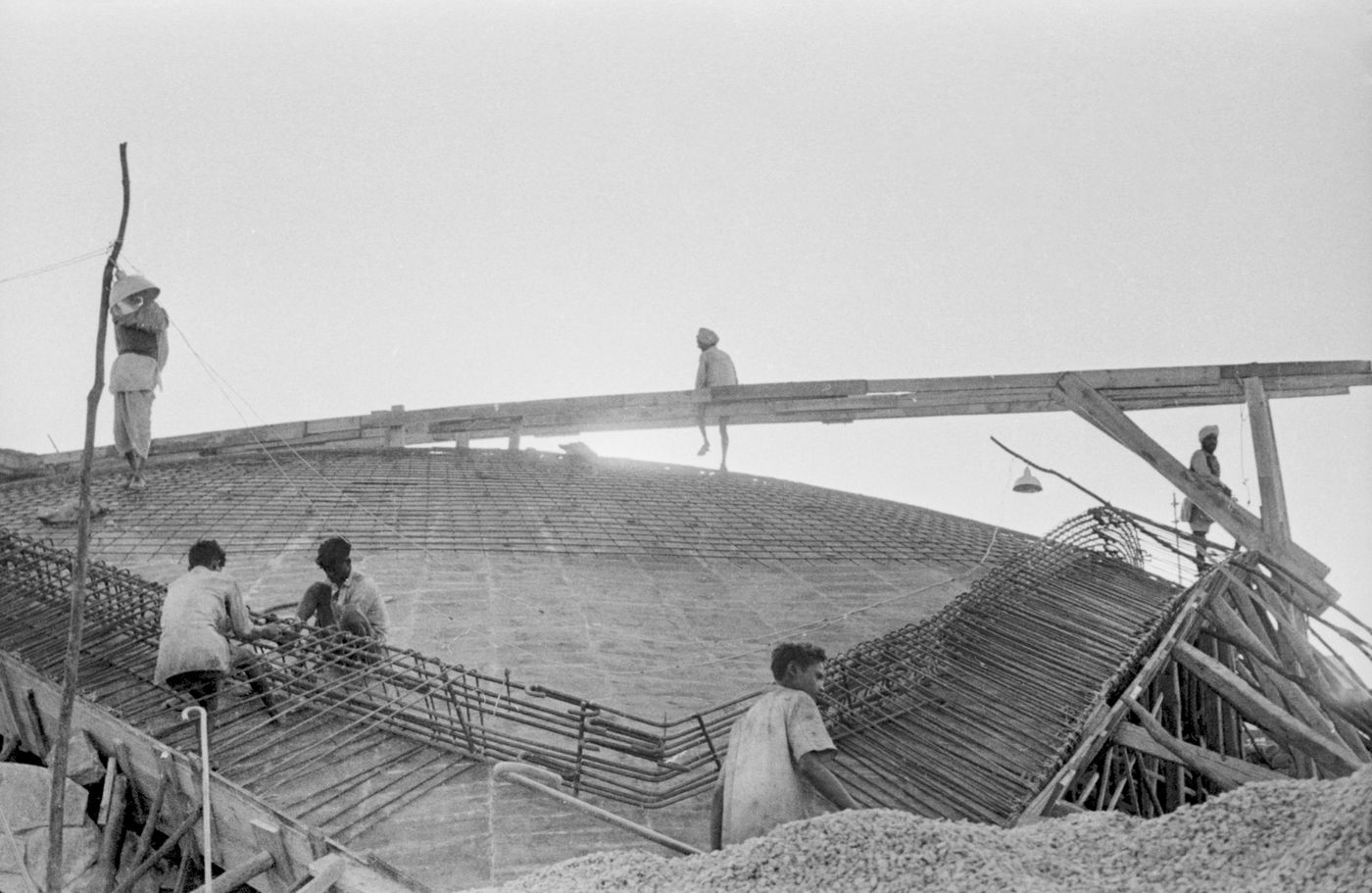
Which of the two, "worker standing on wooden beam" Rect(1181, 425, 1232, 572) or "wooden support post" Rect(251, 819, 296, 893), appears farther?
"worker standing on wooden beam" Rect(1181, 425, 1232, 572)

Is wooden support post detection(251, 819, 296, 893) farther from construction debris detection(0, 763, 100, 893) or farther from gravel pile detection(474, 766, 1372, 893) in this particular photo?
gravel pile detection(474, 766, 1372, 893)

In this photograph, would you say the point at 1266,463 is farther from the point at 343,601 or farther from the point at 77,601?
the point at 77,601

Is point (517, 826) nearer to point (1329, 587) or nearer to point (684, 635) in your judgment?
point (684, 635)

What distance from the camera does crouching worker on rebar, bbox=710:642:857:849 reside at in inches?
129

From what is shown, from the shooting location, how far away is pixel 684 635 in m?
6.74

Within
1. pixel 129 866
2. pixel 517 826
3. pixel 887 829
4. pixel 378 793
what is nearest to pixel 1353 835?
pixel 887 829

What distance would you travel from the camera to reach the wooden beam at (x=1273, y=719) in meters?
4.31

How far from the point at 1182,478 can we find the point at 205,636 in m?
5.23

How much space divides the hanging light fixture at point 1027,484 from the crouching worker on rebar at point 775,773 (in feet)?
19.7

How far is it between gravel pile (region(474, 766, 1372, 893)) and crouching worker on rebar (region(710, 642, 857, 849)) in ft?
1.11

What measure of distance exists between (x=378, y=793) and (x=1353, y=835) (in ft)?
9.30

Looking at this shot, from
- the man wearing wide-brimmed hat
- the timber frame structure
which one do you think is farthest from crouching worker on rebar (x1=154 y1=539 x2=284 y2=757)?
the man wearing wide-brimmed hat

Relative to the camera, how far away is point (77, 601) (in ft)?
12.5

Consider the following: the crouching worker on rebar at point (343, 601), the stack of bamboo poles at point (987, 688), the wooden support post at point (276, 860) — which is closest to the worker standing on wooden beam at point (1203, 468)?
the stack of bamboo poles at point (987, 688)
